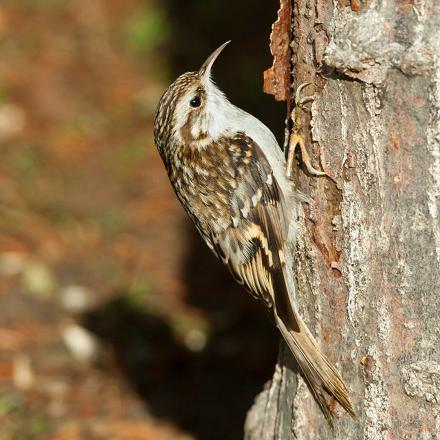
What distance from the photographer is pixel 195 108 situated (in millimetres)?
3701

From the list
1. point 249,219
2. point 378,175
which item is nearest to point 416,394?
point 378,175

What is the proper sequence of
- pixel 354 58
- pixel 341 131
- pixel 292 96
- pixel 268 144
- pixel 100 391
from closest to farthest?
pixel 354 58 < pixel 341 131 < pixel 292 96 < pixel 268 144 < pixel 100 391

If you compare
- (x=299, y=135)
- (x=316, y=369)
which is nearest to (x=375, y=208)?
(x=299, y=135)

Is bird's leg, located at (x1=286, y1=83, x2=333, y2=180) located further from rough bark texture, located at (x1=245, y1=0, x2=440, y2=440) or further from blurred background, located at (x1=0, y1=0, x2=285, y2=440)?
blurred background, located at (x1=0, y1=0, x2=285, y2=440)

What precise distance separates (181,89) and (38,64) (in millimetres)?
4904

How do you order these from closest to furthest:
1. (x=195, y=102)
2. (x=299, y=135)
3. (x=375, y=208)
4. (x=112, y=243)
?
(x=375, y=208)
(x=299, y=135)
(x=195, y=102)
(x=112, y=243)

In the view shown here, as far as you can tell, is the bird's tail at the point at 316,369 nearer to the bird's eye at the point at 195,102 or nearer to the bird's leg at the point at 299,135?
the bird's leg at the point at 299,135

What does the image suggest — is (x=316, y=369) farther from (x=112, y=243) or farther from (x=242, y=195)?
(x=112, y=243)

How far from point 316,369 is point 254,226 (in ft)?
2.07

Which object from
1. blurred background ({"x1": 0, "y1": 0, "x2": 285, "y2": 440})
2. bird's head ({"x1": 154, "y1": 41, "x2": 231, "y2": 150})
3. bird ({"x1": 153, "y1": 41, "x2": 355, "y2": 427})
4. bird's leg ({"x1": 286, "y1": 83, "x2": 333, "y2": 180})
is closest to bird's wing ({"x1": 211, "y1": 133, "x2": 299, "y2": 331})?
bird ({"x1": 153, "y1": 41, "x2": 355, "y2": 427})

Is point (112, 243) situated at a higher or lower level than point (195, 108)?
lower

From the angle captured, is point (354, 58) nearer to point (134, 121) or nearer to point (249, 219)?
point (249, 219)

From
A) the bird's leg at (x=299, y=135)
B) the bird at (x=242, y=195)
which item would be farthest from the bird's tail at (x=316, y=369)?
the bird's leg at (x=299, y=135)

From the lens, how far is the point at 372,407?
9.96ft
